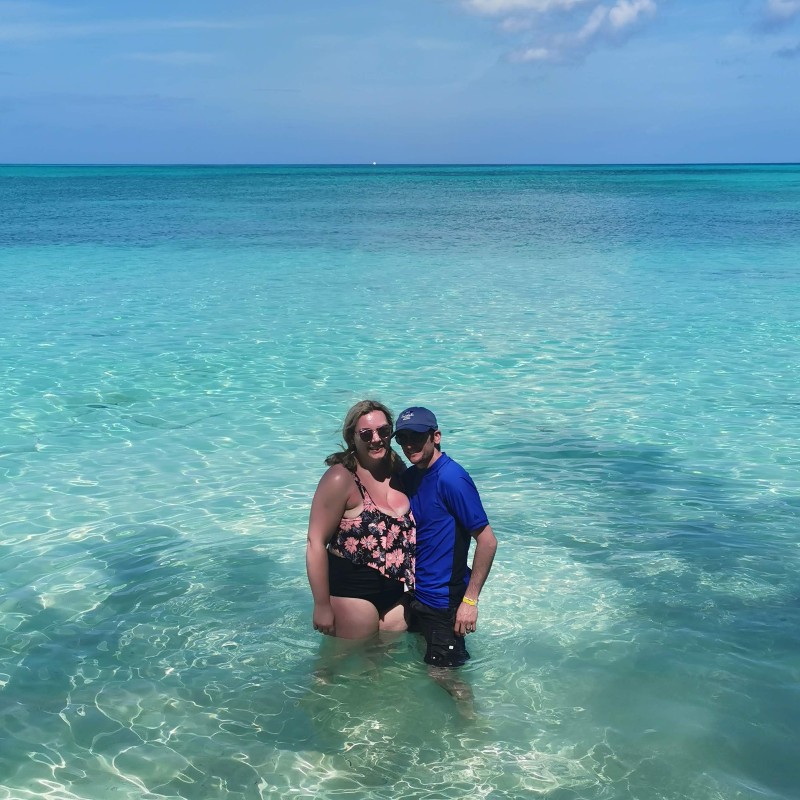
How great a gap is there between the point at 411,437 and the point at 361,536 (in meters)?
0.67

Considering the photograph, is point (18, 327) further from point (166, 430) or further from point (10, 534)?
point (10, 534)

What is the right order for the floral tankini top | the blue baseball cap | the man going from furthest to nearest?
the floral tankini top
the man
the blue baseball cap

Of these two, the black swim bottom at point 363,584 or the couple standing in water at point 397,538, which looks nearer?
the couple standing in water at point 397,538

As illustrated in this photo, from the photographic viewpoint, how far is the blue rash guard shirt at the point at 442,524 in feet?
15.3

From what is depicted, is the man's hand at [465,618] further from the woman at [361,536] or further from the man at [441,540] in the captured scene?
the woman at [361,536]

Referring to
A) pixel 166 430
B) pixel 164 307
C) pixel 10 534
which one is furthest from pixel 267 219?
pixel 10 534

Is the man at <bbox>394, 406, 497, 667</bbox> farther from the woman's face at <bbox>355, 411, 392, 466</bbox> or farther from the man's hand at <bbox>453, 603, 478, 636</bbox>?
the woman's face at <bbox>355, 411, 392, 466</bbox>

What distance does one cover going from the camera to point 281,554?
7.30m

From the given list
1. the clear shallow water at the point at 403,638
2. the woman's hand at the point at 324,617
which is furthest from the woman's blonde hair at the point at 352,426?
the clear shallow water at the point at 403,638

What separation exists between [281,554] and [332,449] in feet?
8.84

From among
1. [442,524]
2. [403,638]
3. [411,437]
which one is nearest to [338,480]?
[411,437]

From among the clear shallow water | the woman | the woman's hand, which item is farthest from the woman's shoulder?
the clear shallow water

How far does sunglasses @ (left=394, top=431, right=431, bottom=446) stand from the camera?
452cm

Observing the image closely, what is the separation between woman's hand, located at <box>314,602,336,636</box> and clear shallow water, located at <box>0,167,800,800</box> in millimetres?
406
